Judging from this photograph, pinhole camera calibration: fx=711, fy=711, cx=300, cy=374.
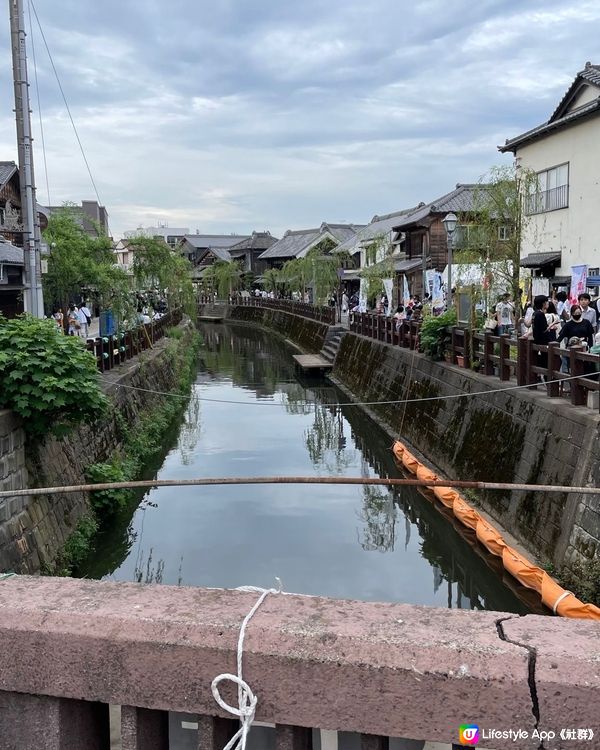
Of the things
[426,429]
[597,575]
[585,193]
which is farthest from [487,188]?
[597,575]

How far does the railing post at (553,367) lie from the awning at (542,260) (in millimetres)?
10259

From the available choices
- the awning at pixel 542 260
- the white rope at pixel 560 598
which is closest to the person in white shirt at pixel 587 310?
the white rope at pixel 560 598

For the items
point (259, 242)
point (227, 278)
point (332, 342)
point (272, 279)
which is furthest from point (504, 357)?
point (259, 242)

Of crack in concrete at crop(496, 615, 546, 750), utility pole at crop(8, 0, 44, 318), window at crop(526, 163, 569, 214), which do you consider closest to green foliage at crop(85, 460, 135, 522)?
utility pole at crop(8, 0, 44, 318)

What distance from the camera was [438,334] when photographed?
16484 millimetres

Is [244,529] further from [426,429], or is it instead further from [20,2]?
[20,2]

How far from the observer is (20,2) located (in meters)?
11.7

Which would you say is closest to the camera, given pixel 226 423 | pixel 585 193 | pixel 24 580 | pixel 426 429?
pixel 24 580

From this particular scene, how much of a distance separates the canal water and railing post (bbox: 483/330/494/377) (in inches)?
106

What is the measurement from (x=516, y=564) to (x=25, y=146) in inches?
394

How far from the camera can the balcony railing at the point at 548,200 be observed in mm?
19594

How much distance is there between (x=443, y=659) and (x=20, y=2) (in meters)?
13.2

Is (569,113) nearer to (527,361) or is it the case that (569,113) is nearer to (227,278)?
(527,361)

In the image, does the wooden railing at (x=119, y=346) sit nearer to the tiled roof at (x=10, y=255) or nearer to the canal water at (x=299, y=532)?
the canal water at (x=299, y=532)
